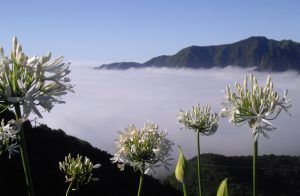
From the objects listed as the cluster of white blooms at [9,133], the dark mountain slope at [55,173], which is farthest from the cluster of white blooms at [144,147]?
the dark mountain slope at [55,173]

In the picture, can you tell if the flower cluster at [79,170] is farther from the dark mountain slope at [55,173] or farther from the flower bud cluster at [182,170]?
the dark mountain slope at [55,173]

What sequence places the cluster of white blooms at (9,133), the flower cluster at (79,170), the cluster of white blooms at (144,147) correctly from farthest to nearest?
1. the cluster of white blooms at (144,147)
2. the flower cluster at (79,170)
3. the cluster of white blooms at (9,133)

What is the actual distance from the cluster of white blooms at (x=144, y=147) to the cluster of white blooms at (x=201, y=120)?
383 cm

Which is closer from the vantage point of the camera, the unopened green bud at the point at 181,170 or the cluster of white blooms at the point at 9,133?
the cluster of white blooms at the point at 9,133

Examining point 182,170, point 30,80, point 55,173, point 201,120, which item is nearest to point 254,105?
point 182,170

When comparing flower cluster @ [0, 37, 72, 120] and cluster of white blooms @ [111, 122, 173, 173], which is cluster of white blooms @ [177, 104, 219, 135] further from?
flower cluster @ [0, 37, 72, 120]

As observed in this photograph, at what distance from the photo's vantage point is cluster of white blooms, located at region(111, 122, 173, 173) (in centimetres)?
905

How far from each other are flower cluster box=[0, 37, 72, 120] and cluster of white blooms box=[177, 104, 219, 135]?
28.8 feet

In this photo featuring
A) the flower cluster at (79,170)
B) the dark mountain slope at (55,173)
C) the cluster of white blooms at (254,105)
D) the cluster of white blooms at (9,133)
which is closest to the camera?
the cluster of white blooms at (9,133)

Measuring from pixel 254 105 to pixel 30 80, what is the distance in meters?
2.89

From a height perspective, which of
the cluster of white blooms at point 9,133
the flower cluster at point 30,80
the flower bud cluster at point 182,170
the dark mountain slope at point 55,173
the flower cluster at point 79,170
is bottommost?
the dark mountain slope at point 55,173

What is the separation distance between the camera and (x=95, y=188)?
288 feet

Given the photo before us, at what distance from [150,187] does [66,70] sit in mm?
100194

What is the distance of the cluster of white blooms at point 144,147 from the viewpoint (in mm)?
9055
